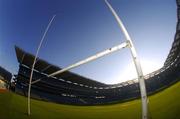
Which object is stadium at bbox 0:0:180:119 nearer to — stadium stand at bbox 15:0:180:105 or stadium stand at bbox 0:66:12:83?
stadium stand at bbox 15:0:180:105

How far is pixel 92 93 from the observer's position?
8.89ft

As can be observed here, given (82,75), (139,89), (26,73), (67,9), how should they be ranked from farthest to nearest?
(26,73) → (67,9) → (82,75) → (139,89)

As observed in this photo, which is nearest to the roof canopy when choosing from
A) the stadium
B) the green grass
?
the stadium

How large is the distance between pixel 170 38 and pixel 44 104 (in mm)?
1163

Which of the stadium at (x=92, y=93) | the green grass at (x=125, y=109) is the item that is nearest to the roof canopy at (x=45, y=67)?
the stadium at (x=92, y=93)

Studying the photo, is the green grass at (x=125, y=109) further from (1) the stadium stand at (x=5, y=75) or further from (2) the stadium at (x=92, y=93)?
(1) the stadium stand at (x=5, y=75)

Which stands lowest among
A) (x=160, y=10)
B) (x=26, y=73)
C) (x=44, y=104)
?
(x=44, y=104)

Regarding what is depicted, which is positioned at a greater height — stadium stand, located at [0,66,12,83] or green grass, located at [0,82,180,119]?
stadium stand, located at [0,66,12,83]

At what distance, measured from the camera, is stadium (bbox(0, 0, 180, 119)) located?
99.7 inches

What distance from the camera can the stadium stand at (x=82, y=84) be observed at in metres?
2.54

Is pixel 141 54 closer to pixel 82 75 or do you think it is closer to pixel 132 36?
pixel 132 36

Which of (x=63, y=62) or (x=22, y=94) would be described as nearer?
(x=63, y=62)

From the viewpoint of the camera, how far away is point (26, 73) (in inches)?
124

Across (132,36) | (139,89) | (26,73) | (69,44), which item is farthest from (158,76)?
(26,73)
